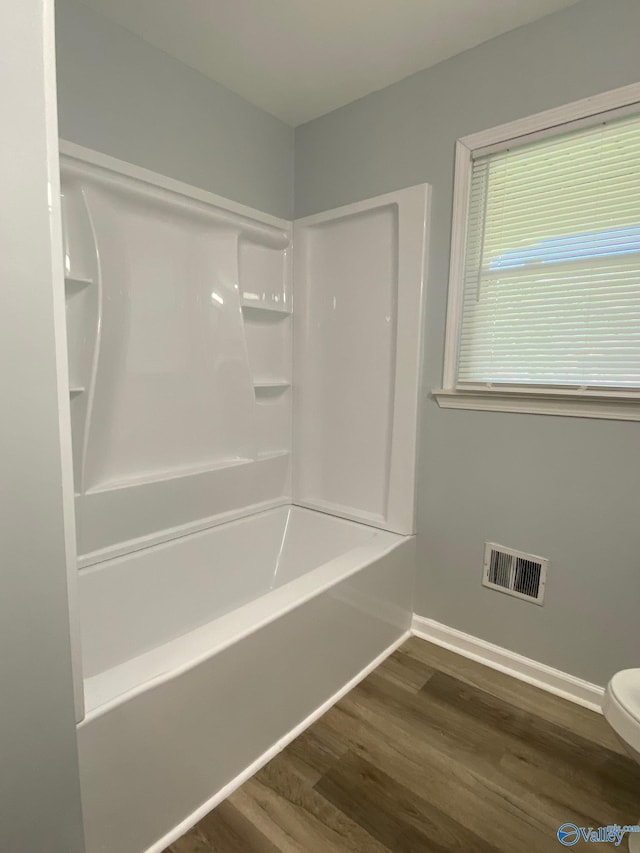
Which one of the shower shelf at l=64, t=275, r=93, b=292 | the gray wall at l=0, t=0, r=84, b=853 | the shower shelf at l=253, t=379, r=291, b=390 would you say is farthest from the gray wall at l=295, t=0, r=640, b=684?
the gray wall at l=0, t=0, r=84, b=853

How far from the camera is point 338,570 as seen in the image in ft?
5.48

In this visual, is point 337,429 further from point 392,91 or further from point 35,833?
point 35,833

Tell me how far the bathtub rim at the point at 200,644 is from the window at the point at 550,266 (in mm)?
903

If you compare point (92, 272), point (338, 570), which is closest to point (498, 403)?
point (338, 570)

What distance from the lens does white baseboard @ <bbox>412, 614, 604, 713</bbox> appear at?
1.64 meters

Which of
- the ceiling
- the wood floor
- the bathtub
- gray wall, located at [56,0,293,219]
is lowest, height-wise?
the wood floor

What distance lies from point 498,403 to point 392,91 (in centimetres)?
142

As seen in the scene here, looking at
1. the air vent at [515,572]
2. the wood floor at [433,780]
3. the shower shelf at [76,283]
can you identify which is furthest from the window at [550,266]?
the shower shelf at [76,283]

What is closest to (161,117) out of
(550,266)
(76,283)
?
(76,283)

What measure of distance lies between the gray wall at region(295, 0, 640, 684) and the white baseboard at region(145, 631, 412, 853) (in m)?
0.47

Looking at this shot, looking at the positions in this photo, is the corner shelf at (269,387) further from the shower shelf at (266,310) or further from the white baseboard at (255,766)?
the white baseboard at (255,766)

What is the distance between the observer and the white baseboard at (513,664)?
64.7 inches

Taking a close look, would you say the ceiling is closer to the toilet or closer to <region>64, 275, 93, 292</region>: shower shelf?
<region>64, 275, 93, 292</region>: shower shelf

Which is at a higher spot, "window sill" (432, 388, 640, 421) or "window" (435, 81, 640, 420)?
"window" (435, 81, 640, 420)
